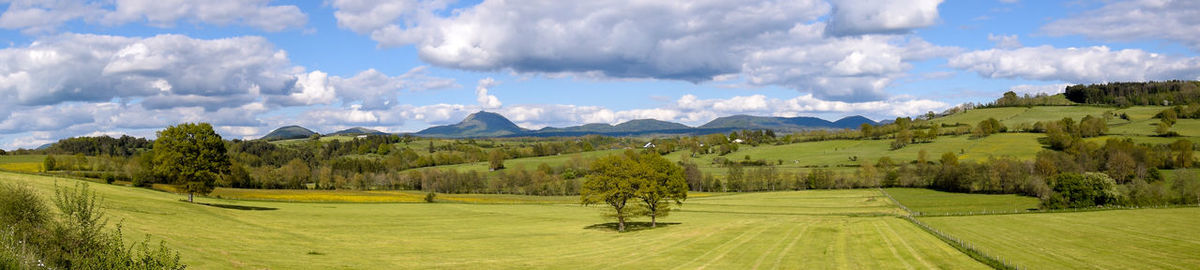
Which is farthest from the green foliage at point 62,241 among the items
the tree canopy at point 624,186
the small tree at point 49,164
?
the small tree at point 49,164

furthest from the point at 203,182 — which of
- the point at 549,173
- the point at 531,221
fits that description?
the point at 549,173

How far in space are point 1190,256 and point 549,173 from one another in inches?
→ 5249

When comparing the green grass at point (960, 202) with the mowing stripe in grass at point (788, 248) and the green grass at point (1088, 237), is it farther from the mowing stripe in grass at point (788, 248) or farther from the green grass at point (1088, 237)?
the mowing stripe in grass at point (788, 248)

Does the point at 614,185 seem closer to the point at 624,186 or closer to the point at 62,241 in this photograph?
the point at 624,186

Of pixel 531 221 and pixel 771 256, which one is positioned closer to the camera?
pixel 771 256

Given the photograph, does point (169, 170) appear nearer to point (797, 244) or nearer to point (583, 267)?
point (583, 267)

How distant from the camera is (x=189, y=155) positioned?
185ft

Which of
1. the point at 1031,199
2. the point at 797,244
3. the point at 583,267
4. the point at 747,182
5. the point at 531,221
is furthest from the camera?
the point at 747,182

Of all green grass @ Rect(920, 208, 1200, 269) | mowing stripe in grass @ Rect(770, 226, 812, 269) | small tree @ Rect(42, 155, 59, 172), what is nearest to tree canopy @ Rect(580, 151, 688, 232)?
mowing stripe in grass @ Rect(770, 226, 812, 269)

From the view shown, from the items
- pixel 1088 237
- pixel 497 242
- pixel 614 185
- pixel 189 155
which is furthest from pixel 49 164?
pixel 1088 237

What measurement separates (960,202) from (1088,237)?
162 ft

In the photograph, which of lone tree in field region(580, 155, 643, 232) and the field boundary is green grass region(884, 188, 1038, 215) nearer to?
the field boundary

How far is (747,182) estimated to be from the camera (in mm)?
138125

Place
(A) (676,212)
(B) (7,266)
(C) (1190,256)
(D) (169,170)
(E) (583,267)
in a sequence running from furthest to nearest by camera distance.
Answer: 1. (A) (676,212)
2. (D) (169,170)
3. (C) (1190,256)
4. (E) (583,267)
5. (B) (7,266)
